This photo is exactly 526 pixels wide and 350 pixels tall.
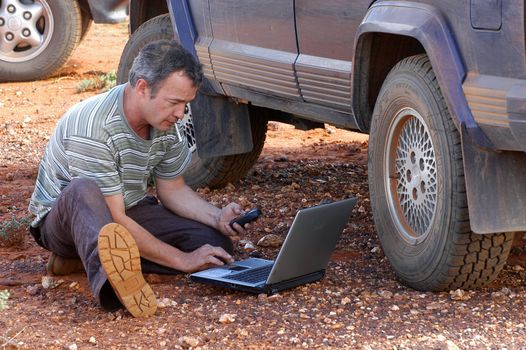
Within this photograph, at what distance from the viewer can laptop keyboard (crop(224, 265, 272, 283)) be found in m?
4.92

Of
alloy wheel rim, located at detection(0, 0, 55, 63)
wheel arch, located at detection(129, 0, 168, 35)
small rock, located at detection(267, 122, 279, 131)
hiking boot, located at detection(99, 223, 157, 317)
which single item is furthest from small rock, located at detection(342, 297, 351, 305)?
alloy wheel rim, located at detection(0, 0, 55, 63)

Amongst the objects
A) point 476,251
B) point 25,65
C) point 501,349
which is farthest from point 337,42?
point 25,65

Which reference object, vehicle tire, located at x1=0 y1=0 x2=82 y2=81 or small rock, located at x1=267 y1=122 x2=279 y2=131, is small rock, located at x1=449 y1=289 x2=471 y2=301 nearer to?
small rock, located at x1=267 y1=122 x2=279 y2=131

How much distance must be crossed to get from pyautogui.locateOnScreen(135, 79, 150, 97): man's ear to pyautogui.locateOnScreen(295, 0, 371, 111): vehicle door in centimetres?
80

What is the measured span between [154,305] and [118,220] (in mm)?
563

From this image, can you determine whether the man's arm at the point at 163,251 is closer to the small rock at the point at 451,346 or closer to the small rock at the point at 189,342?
the small rock at the point at 189,342

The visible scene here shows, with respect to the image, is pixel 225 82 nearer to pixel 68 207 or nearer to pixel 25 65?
pixel 68 207

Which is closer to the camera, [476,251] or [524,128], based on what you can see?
[524,128]

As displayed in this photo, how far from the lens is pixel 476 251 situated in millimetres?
4496

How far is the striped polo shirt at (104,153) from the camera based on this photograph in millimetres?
4938

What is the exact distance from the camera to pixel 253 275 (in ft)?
16.4

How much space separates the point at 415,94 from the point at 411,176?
381mm

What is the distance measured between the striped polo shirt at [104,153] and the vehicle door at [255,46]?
0.58 meters

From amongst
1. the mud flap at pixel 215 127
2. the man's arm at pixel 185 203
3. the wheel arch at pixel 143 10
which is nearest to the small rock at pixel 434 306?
the man's arm at pixel 185 203
